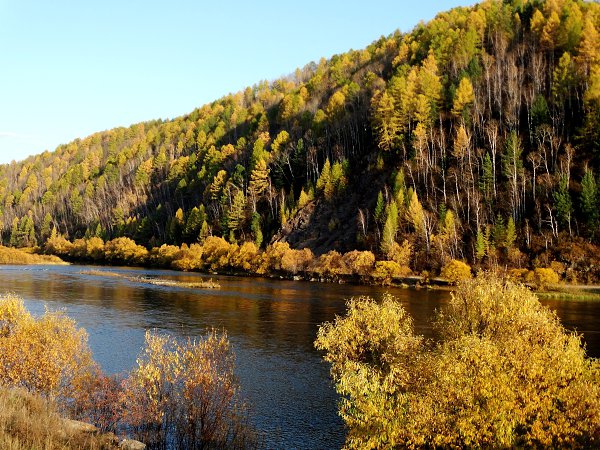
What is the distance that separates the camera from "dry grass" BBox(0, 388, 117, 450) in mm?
16625

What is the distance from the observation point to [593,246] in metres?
87.8

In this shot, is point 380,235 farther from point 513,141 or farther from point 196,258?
point 196,258

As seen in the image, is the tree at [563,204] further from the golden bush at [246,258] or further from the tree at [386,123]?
the golden bush at [246,258]

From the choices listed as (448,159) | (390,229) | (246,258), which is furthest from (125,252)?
(448,159)

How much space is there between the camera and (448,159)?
122 metres

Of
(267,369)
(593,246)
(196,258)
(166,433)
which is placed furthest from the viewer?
(196,258)

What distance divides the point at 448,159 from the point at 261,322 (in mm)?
82512

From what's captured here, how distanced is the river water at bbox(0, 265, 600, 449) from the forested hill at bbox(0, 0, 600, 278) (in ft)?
78.7

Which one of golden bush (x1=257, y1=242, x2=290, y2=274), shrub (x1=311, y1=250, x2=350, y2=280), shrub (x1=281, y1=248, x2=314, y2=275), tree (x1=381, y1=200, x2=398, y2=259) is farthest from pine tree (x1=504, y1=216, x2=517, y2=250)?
golden bush (x1=257, y1=242, x2=290, y2=274)

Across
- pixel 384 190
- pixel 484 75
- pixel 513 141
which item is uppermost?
pixel 484 75

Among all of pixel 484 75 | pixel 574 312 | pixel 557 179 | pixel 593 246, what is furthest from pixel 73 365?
pixel 484 75

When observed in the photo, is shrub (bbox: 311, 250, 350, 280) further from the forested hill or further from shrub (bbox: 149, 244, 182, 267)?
shrub (bbox: 149, 244, 182, 267)

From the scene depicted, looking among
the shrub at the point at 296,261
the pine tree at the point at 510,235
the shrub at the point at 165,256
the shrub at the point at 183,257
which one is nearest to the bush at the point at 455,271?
the pine tree at the point at 510,235

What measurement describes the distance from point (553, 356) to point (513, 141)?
314 feet
